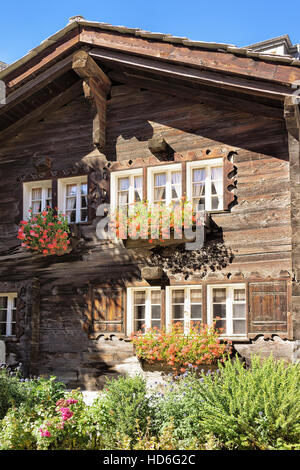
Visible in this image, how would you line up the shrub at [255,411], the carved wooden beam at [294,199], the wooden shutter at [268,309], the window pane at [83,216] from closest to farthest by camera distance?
1. the shrub at [255,411]
2. the carved wooden beam at [294,199]
3. the wooden shutter at [268,309]
4. the window pane at [83,216]

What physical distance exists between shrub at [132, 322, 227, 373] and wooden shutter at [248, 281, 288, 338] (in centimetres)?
78

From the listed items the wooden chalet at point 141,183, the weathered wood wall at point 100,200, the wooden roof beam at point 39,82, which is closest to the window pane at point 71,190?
the wooden chalet at point 141,183

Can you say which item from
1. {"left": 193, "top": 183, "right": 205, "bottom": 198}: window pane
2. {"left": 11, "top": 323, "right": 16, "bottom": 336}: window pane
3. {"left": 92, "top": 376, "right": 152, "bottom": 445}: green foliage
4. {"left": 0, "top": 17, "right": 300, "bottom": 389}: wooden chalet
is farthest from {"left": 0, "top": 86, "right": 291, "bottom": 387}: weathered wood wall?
{"left": 92, "top": 376, "right": 152, "bottom": 445}: green foliage

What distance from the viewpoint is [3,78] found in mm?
12820

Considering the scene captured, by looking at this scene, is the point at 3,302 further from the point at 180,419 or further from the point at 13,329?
the point at 180,419

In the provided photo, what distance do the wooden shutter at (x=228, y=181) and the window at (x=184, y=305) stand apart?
6.32 feet

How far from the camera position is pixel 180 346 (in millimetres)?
10938

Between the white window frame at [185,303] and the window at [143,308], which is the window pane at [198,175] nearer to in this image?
the white window frame at [185,303]

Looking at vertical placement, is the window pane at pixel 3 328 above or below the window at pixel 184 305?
below

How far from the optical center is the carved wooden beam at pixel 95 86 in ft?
40.4

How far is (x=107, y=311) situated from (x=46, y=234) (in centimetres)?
225

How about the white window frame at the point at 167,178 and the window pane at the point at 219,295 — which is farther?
the white window frame at the point at 167,178

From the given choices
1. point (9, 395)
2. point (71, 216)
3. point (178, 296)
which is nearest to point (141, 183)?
point (71, 216)

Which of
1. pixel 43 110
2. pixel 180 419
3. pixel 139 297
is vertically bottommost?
pixel 180 419
